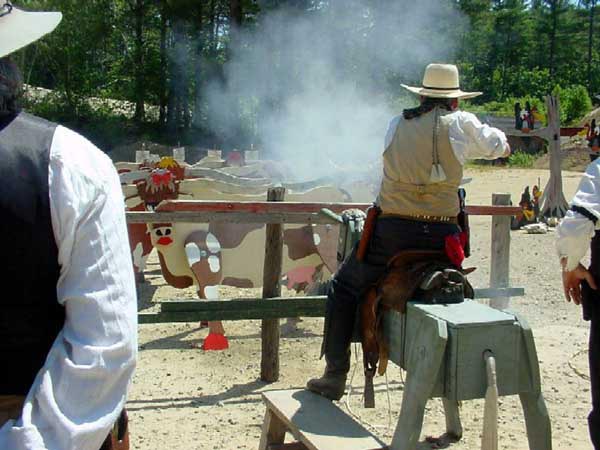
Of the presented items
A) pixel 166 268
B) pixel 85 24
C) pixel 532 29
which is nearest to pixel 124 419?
pixel 166 268

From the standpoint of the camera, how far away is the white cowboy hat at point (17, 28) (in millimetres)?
1445

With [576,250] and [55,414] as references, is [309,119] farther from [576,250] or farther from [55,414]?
[55,414]

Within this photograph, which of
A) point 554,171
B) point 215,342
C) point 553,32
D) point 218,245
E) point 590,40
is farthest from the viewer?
point 553,32

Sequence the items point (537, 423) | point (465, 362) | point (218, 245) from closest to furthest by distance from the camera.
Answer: point (465, 362)
point (537, 423)
point (218, 245)

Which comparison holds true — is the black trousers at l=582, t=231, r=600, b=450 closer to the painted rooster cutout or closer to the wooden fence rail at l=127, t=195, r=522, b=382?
the wooden fence rail at l=127, t=195, r=522, b=382

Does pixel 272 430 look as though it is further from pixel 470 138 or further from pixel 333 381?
pixel 470 138

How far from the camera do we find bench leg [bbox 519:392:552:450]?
3.24 m

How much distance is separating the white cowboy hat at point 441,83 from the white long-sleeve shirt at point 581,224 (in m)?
0.88

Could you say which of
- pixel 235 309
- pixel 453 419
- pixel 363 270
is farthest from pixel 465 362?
pixel 235 309

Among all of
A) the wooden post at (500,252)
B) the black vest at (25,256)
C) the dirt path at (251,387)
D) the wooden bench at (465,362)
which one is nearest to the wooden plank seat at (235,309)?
the dirt path at (251,387)

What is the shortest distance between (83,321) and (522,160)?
26.0 metres

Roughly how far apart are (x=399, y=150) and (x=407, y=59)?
2282 centimetres

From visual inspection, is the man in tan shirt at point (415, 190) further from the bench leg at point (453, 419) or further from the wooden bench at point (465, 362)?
the bench leg at point (453, 419)

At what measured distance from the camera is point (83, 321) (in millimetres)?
1400
